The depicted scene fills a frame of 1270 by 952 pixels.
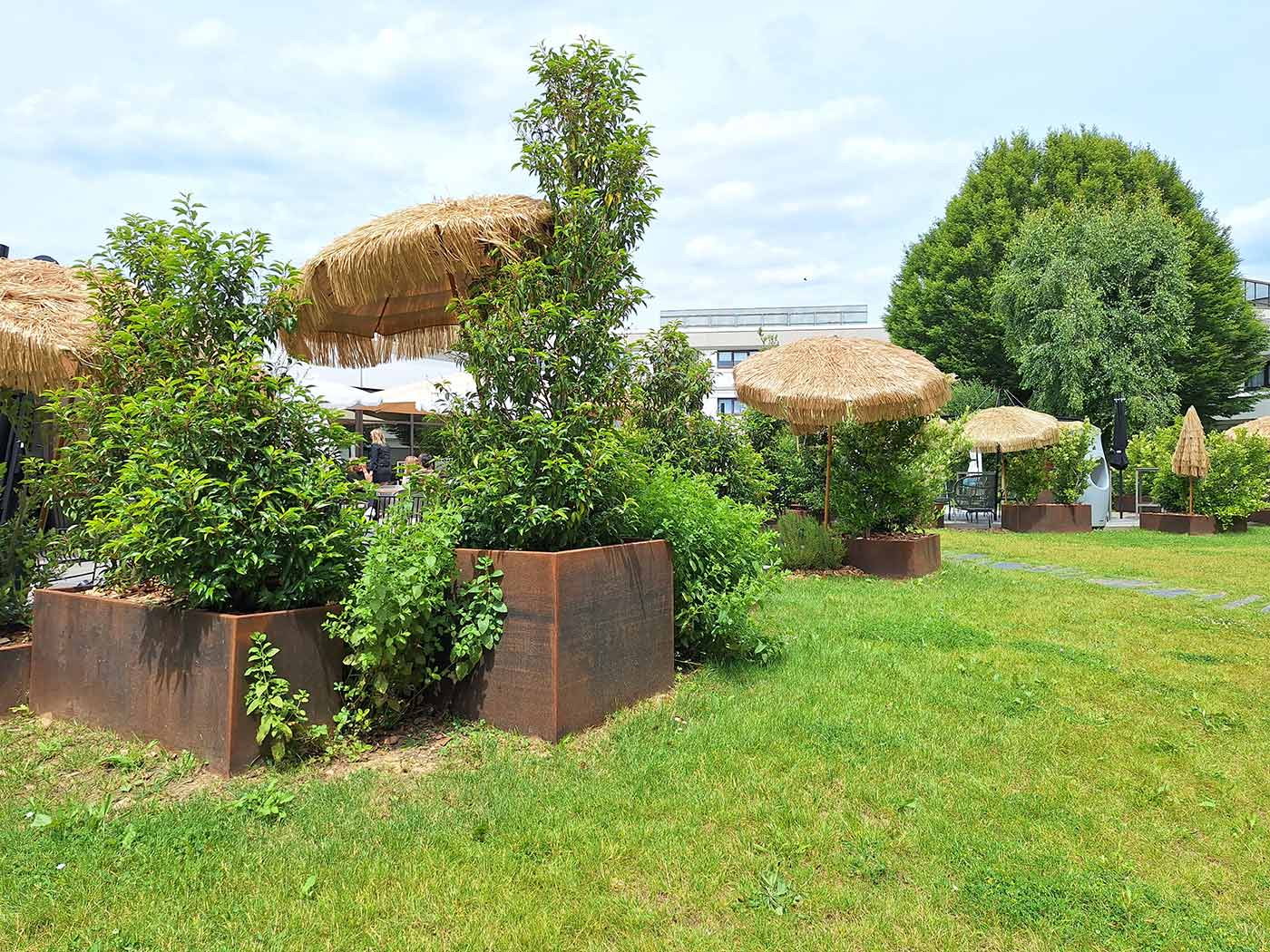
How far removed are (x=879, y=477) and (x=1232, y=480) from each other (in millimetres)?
12171

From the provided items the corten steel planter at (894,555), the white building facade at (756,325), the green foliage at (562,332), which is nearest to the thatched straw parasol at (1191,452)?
the corten steel planter at (894,555)

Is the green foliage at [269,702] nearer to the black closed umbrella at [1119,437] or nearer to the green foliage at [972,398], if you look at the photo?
the black closed umbrella at [1119,437]

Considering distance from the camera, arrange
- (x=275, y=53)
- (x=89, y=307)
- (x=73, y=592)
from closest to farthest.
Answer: (x=73, y=592) → (x=89, y=307) → (x=275, y=53)

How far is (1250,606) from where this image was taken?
777 centimetres

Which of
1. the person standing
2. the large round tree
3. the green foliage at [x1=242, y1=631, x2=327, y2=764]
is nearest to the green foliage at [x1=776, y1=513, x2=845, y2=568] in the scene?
the person standing

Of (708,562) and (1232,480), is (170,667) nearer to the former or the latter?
(708,562)

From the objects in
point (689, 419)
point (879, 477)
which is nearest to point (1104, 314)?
point (879, 477)

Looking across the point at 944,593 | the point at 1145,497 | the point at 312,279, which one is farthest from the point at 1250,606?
the point at 1145,497

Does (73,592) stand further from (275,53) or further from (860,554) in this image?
(860,554)

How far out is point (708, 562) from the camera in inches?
198

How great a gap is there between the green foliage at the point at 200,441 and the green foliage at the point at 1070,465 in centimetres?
1739

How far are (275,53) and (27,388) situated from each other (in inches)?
129

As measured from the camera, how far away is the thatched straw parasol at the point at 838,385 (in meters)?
9.20

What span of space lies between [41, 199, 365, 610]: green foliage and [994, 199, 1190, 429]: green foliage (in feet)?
81.9
